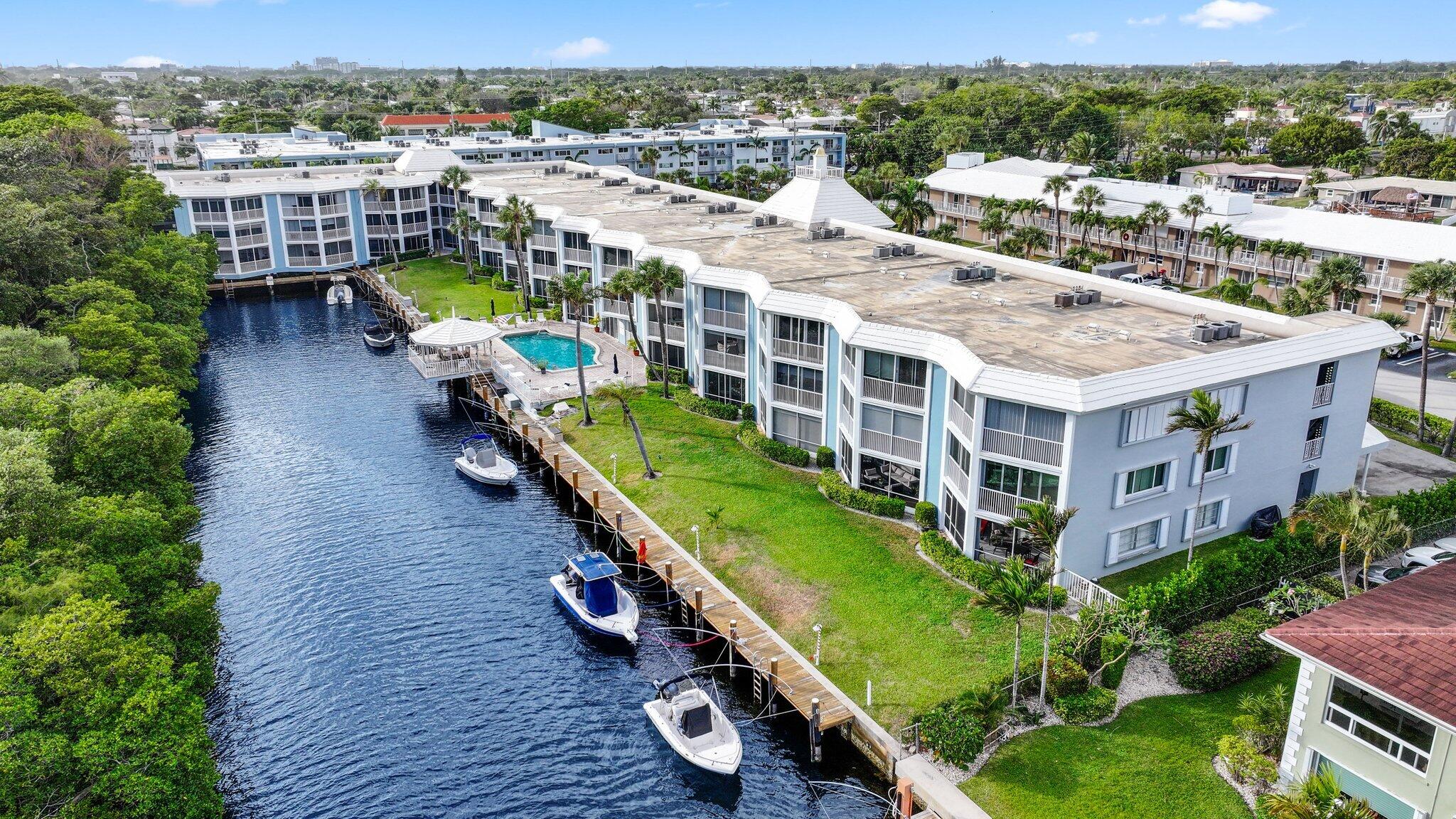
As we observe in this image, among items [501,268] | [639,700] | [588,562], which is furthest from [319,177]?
[639,700]

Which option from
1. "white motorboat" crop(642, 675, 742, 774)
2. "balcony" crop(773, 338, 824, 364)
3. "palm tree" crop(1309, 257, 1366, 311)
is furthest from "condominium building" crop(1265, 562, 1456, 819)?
"palm tree" crop(1309, 257, 1366, 311)

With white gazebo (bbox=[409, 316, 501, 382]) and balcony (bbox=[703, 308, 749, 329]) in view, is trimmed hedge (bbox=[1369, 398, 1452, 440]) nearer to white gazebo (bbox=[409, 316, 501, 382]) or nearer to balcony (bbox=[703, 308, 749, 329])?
balcony (bbox=[703, 308, 749, 329])

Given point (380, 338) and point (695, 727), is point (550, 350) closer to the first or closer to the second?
point (380, 338)

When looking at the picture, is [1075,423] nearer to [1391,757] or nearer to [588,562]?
[1391,757]

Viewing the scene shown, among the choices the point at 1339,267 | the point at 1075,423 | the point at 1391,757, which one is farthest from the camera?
the point at 1339,267

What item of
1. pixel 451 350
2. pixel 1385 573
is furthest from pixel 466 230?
pixel 1385 573

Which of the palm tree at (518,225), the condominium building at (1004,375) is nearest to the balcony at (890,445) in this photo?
the condominium building at (1004,375)
